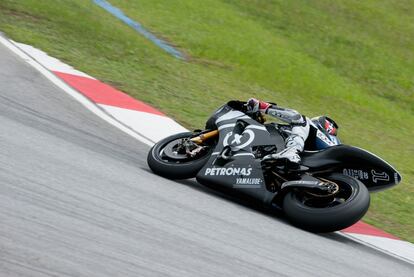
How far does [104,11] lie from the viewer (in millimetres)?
17547

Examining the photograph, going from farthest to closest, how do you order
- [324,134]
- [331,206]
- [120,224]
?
[324,134]
[331,206]
[120,224]

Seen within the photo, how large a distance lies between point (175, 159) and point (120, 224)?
8.21ft

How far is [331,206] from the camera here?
7.03m

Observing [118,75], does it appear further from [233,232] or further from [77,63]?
[233,232]

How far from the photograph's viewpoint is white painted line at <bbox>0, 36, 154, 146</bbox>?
9.20 metres

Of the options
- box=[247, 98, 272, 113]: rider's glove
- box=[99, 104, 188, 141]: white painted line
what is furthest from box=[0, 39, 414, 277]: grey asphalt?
box=[99, 104, 188, 141]: white painted line

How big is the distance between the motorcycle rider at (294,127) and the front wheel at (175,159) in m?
0.62

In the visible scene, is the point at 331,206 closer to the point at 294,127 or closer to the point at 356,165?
the point at 356,165

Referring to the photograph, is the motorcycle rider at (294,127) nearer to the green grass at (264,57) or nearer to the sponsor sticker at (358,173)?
the sponsor sticker at (358,173)

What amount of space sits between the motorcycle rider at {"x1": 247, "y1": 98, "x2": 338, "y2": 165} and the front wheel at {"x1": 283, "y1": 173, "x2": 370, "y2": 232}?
338mm

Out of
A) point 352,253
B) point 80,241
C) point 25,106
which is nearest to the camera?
point 80,241

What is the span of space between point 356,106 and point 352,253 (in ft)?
33.6

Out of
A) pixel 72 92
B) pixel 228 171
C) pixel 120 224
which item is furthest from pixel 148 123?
pixel 120 224

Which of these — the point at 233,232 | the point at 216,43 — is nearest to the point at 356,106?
the point at 216,43
